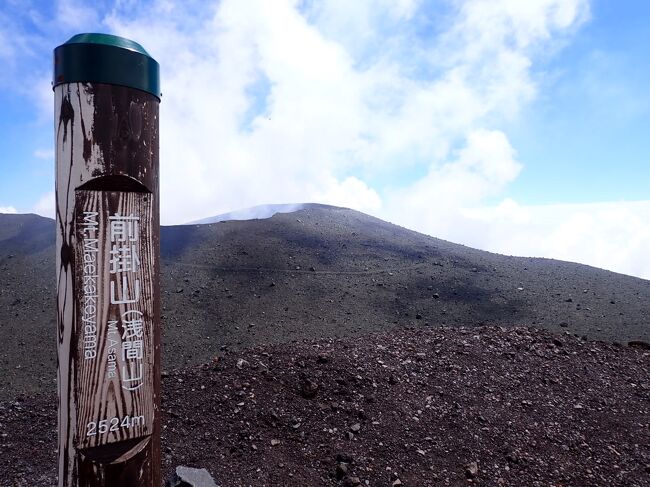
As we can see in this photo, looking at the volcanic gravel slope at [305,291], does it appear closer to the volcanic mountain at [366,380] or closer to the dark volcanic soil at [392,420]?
the volcanic mountain at [366,380]

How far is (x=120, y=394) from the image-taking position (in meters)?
2.17

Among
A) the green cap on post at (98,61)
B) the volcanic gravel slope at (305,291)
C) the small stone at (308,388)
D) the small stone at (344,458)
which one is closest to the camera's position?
the green cap on post at (98,61)

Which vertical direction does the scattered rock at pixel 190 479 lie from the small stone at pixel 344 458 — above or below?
above

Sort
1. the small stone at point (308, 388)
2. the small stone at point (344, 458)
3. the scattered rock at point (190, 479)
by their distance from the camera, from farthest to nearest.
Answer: the small stone at point (308, 388)
the small stone at point (344, 458)
the scattered rock at point (190, 479)

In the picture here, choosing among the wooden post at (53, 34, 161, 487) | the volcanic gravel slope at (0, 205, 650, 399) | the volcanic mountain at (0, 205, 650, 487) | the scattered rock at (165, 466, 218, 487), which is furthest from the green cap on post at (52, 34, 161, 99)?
the volcanic gravel slope at (0, 205, 650, 399)

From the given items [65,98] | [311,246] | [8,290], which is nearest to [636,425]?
[65,98]

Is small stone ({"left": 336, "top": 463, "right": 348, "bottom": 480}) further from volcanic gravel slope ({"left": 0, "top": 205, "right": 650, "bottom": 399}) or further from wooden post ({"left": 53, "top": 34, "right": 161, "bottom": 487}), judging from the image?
volcanic gravel slope ({"left": 0, "top": 205, "right": 650, "bottom": 399})

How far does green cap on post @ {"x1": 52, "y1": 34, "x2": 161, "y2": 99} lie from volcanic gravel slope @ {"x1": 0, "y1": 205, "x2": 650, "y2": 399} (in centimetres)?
571

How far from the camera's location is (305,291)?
32.9 feet

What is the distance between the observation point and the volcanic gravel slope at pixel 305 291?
26.8 feet

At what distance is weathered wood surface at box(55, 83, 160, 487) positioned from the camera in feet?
6.90

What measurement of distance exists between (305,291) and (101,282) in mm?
7968

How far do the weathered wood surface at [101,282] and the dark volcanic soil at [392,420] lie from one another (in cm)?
187

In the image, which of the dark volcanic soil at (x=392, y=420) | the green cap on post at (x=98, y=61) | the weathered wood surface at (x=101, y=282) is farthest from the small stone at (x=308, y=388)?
the green cap on post at (x=98, y=61)
